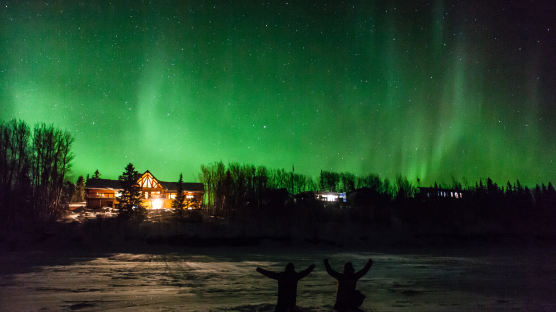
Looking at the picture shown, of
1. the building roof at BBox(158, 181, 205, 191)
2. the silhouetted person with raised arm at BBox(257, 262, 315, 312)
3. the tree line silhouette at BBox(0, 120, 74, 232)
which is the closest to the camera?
the silhouetted person with raised arm at BBox(257, 262, 315, 312)

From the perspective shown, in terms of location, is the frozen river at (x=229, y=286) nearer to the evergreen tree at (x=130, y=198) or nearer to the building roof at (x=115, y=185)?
the evergreen tree at (x=130, y=198)

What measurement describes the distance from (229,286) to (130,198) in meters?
38.2

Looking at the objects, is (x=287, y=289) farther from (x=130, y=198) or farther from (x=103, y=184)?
(x=103, y=184)

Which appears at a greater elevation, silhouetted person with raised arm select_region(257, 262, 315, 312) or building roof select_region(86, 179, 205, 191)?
building roof select_region(86, 179, 205, 191)

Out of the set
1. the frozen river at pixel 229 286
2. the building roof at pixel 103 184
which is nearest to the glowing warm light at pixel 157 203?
the building roof at pixel 103 184

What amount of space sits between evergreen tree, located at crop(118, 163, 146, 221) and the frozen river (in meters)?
22.3

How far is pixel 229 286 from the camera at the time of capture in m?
15.2

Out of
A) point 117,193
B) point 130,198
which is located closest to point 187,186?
point 117,193

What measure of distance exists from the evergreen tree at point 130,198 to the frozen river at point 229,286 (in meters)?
22.3

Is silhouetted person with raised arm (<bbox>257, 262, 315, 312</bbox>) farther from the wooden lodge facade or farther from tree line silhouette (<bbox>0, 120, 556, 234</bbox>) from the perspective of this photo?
the wooden lodge facade

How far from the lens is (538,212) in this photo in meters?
66.2

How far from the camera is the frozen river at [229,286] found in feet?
38.9

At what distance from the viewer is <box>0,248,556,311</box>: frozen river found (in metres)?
11.9

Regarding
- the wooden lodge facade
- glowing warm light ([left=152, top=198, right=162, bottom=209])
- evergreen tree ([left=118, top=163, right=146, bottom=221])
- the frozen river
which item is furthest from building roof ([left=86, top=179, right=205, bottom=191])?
the frozen river
